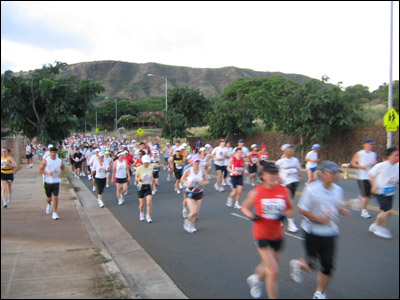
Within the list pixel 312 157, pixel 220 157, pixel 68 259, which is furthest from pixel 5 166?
pixel 312 157

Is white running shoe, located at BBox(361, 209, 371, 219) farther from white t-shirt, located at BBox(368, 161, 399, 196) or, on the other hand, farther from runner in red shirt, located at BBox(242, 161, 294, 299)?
runner in red shirt, located at BBox(242, 161, 294, 299)

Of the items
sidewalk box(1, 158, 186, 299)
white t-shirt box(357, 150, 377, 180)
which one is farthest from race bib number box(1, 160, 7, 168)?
white t-shirt box(357, 150, 377, 180)

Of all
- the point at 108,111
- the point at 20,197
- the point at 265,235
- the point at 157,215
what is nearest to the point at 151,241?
the point at 157,215

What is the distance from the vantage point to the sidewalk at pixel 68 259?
4324mm

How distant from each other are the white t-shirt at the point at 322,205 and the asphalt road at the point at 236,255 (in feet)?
3.05

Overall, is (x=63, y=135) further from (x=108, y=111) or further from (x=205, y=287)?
(x=108, y=111)

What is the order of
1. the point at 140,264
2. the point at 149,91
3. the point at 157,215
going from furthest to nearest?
the point at 149,91 → the point at 157,215 → the point at 140,264

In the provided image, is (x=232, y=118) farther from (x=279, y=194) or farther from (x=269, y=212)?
(x=269, y=212)

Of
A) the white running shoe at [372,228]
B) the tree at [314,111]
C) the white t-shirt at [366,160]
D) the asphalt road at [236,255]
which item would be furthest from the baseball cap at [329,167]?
the tree at [314,111]

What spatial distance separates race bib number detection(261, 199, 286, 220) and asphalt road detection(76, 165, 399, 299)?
1053mm

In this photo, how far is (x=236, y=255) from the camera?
20.7 ft

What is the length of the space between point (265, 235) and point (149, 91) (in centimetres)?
17711

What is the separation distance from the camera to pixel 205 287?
5.02m

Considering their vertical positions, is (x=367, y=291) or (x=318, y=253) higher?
(x=318, y=253)
